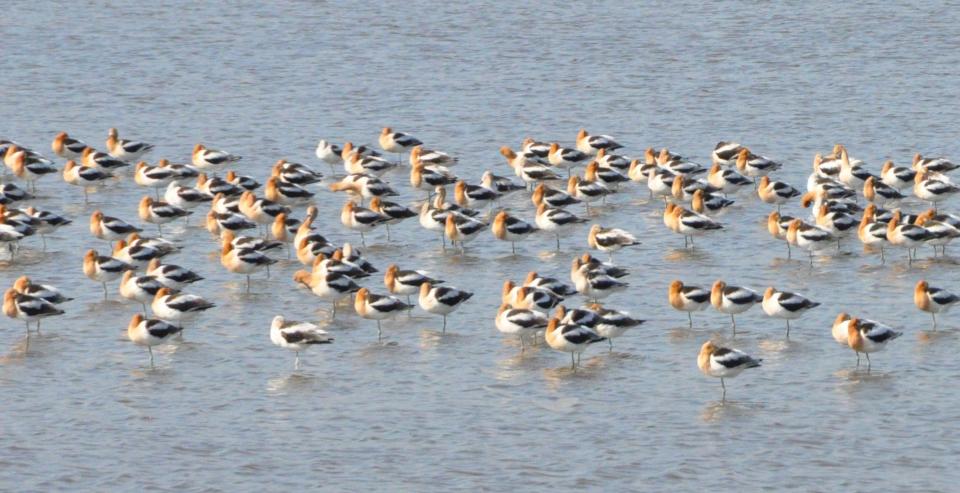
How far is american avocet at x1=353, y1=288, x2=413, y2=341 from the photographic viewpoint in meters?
31.8

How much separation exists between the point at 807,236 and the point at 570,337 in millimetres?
8305

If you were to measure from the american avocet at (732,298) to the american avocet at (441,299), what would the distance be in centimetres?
414

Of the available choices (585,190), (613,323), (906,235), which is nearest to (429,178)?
(585,190)

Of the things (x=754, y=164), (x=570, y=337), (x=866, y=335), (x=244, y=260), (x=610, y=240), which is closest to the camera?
(x=866, y=335)

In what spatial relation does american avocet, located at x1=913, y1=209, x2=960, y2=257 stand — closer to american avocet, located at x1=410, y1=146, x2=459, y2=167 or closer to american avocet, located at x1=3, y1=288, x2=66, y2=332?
american avocet, located at x1=410, y1=146, x2=459, y2=167

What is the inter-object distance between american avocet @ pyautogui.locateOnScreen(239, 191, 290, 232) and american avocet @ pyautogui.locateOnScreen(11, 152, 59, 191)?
6.61 m

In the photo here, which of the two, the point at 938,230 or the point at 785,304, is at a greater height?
the point at 785,304

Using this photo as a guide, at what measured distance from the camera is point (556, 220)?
3819 cm

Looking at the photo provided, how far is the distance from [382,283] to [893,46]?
31901 mm

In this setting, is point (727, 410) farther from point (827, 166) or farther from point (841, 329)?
point (827, 166)

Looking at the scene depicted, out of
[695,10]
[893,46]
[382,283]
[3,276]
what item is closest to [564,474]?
[382,283]

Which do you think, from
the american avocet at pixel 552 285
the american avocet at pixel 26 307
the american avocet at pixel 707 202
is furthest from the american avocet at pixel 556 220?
the american avocet at pixel 26 307

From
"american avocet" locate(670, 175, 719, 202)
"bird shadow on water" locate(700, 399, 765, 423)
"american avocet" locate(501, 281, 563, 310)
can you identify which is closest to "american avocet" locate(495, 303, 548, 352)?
"american avocet" locate(501, 281, 563, 310)

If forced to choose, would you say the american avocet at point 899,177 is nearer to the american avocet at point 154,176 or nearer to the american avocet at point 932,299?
the american avocet at point 932,299
